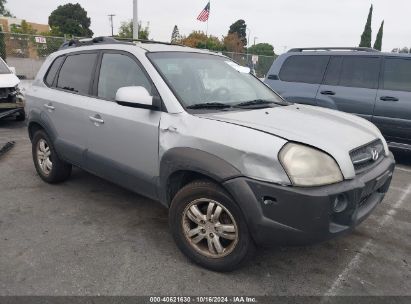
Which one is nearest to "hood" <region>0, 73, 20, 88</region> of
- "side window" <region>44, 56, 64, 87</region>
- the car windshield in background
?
the car windshield in background

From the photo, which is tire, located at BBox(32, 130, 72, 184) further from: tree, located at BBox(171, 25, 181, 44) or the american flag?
tree, located at BBox(171, 25, 181, 44)

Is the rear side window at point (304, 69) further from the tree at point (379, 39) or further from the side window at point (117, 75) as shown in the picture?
the tree at point (379, 39)

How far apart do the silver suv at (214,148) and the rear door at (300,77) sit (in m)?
2.69

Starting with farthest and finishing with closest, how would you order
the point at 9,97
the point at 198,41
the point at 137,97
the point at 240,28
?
the point at 240,28
the point at 198,41
the point at 9,97
the point at 137,97

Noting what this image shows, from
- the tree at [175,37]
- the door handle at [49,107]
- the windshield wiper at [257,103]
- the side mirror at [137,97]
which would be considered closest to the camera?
the side mirror at [137,97]

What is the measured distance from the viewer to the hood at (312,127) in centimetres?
244

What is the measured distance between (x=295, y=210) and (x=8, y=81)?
7.98 meters

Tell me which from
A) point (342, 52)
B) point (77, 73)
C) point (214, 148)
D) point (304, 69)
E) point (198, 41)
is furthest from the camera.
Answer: point (198, 41)

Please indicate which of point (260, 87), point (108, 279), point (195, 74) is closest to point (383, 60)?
point (260, 87)

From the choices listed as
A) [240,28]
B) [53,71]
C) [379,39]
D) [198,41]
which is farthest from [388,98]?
[240,28]

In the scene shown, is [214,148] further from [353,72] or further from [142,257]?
[353,72]

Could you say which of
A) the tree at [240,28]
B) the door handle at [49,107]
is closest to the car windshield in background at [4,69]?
the door handle at [49,107]

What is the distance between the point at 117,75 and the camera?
3.47 meters

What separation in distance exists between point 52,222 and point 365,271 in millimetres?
2835
